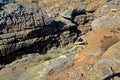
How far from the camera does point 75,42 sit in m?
16.9

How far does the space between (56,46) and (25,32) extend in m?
2.28

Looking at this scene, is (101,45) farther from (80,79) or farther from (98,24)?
(98,24)

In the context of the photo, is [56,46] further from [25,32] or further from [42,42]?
[25,32]

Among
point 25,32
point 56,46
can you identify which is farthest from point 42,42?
point 25,32

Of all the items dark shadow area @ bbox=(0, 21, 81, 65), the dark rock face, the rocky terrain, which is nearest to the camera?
the rocky terrain

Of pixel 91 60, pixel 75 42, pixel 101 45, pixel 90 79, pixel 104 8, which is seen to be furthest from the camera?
pixel 104 8

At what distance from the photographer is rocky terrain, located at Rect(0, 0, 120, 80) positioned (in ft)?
37.0

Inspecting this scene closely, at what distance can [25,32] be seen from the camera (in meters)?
15.2

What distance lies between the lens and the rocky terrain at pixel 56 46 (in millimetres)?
11273

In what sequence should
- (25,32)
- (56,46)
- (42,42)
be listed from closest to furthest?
(25,32), (42,42), (56,46)

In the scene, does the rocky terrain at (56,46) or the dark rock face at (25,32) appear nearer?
the rocky terrain at (56,46)

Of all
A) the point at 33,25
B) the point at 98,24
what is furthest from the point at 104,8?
the point at 33,25

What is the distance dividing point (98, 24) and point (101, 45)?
4783 millimetres

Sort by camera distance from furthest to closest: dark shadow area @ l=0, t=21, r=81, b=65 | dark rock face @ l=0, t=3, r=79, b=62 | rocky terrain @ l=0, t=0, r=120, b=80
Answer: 1. dark shadow area @ l=0, t=21, r=81, b=65
2. dark rock face @ l=0, t=3, r=79, b=62
3. rocky terrain @ l=0, t=0, r=120, b=80
